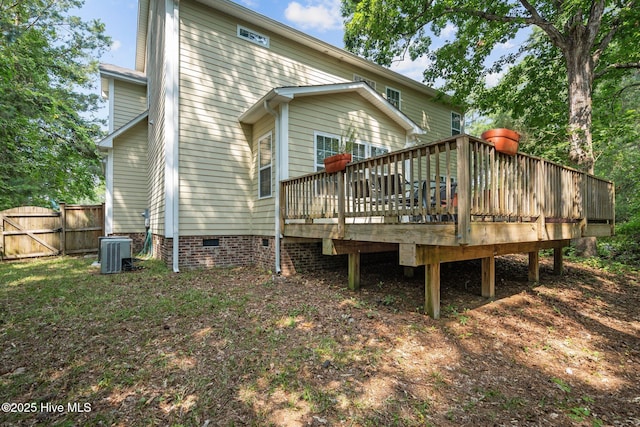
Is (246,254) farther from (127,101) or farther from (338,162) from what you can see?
(127,101)

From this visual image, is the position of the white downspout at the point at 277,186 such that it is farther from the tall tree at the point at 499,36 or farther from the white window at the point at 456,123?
the white window at the point at 456,123

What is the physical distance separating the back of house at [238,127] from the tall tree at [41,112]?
500 centimetres

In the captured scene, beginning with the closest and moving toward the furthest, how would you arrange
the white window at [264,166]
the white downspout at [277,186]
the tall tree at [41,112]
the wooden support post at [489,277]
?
1. the wooden support post at [489,277]
2. the white downspout at [277,186]
3. the white window at [264,166]
4. the tall tree at [41,112]

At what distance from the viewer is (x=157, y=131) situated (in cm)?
877

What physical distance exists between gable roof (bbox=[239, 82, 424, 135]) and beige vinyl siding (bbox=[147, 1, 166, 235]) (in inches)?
94.1

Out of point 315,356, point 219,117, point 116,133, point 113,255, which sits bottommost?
point 315,356

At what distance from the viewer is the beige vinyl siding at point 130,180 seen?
1063 cm

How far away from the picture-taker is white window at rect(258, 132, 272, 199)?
759cm

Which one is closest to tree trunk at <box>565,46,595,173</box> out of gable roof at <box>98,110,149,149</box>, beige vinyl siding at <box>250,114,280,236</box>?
beige vinyl siding at <box>250,114,280,236</box>

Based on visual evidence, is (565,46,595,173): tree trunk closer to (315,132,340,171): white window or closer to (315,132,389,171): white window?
(315,132,389,171): white window

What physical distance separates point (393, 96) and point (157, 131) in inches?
Result: 346

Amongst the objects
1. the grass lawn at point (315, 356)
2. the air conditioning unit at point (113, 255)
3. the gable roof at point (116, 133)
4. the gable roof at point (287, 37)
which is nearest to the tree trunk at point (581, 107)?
the grass lawn at point (315, 356)

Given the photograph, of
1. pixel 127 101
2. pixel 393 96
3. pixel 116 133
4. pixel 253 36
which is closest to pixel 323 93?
pixel 253 36

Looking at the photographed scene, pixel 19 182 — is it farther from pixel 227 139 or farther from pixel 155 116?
pixel 227 139
